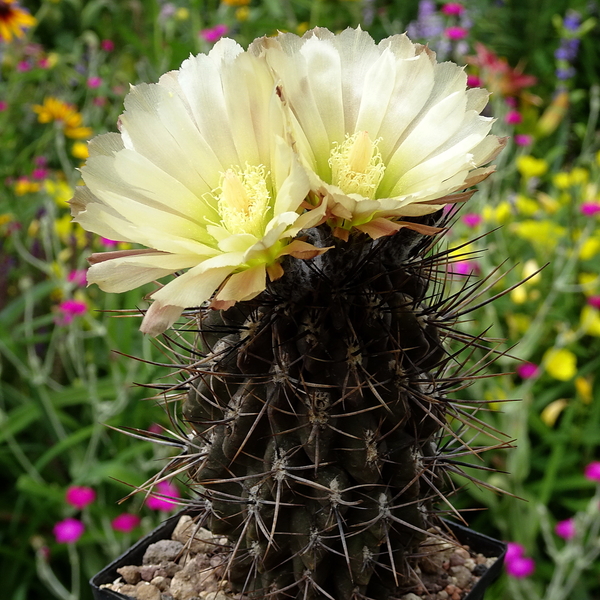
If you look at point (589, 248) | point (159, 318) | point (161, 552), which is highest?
point (159, 318)

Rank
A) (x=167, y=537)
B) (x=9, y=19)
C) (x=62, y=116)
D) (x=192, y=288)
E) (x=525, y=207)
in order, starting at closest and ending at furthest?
(x=192, y=288) → (x=167, y=537) → (x=9, y=19) → (x=62, y=116) → (x=525, y=207)

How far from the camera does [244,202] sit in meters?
0.57

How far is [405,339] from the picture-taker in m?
0.64

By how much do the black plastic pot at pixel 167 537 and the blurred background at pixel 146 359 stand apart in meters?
0.43

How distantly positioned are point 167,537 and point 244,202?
528mm

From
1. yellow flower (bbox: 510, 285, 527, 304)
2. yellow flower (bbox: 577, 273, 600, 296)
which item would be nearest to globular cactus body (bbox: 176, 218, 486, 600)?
yellow flower (bbox: 510, 285, 527, 304)

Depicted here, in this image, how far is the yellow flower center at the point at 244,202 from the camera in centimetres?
56

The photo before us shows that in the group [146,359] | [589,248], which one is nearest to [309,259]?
[146,359]

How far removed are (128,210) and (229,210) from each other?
0.08 meters

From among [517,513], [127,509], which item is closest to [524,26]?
[517,513]

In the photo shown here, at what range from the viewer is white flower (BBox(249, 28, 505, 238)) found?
0.56 m

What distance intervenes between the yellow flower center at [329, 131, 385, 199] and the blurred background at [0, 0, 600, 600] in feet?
2.46

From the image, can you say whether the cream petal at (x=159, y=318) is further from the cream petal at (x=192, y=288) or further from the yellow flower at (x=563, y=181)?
the yellow flower at (x=563, y=181)

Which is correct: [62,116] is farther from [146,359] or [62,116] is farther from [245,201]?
[245,201]
